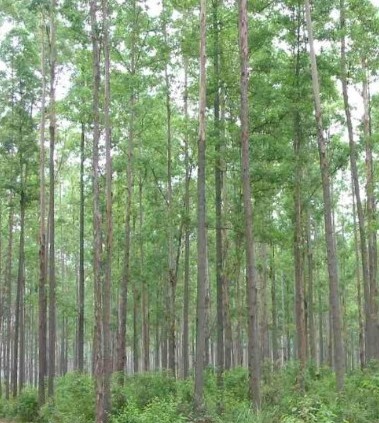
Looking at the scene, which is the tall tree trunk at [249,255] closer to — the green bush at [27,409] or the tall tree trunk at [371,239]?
the tall tree trunk at [371,239]

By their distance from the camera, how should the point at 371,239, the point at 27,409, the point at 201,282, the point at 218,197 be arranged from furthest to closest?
the point at 371,239 → the point at 27,409 → the point at 218,197 → the point at 201,282

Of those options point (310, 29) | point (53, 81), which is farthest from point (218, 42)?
point (53, 81)

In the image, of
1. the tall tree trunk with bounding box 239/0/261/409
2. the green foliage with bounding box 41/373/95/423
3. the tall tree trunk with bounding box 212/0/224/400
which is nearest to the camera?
the tall tree trunk with bounding box 239/0/261/409

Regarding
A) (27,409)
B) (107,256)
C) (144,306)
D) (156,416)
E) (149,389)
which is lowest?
(27,409)

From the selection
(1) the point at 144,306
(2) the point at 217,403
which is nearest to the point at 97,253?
(2) the point at 217,403

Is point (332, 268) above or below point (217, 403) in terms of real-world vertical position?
above

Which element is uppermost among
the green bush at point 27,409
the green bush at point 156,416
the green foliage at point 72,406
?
the green bush at point 156,416

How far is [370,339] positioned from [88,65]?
13.0m

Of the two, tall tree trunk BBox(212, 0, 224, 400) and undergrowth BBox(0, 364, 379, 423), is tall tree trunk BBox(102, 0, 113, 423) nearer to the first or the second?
undergrowth BBox(0, 364, 379, 423)

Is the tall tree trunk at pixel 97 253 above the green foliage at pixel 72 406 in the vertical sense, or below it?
above

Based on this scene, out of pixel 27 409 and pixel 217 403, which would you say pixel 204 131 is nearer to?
pixel 217 403

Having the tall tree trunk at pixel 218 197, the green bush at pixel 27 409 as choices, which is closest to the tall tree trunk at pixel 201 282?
the tall tree trunk at pixel 218 197

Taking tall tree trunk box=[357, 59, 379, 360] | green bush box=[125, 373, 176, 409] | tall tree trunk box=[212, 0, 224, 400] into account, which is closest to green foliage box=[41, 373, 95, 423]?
green bush box=[125, 373, 176, 409]

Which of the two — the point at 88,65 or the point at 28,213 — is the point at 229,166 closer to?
the point at 88,65
